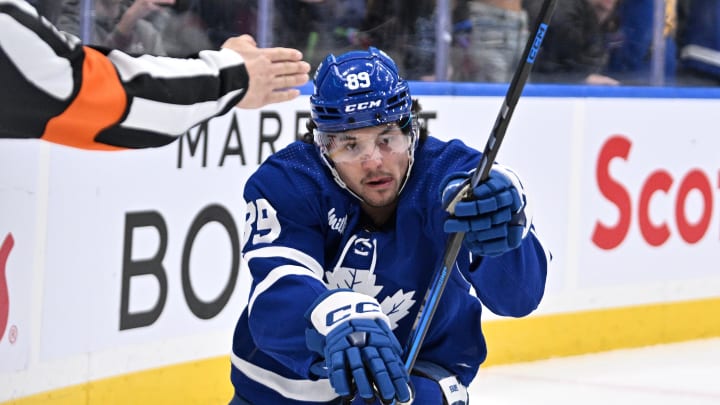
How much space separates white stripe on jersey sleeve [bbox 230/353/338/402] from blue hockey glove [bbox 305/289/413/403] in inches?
13.0

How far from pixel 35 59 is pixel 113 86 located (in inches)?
4.4

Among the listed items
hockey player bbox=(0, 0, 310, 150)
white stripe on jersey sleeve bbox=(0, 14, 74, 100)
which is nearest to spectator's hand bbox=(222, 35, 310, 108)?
hockey player bbox=(0, 0, 310, 150)

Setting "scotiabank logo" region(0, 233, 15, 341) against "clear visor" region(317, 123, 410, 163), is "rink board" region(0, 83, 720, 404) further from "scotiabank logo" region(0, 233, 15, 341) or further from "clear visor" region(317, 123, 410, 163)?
"clear visor" region(317, 123, 410, 163)

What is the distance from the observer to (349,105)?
2.31m

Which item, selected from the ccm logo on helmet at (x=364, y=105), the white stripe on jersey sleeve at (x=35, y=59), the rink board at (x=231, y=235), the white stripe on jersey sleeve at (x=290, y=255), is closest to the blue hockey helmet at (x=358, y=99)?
the ccm logo on helmet at (x=364, y=105)

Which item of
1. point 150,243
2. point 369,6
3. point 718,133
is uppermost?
point 369,6

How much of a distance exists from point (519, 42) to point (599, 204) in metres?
0.60

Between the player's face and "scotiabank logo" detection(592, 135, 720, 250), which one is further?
"scotiabank logo" detection(592, 135, 720, 250)

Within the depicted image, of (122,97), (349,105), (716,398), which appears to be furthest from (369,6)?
(122,97)

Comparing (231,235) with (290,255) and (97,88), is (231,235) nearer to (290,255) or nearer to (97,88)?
(290,255)

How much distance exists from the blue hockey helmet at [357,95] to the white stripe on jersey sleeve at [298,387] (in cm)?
44

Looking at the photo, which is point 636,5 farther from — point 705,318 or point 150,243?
point 150,243

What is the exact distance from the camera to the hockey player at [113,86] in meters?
1.49

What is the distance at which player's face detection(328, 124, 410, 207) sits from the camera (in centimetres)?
232
